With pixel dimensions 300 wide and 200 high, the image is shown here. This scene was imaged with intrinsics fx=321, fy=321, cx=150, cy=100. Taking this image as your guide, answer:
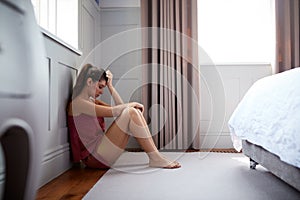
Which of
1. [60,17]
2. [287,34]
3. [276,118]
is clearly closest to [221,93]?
[287,34]

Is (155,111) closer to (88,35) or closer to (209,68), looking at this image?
(209,68)

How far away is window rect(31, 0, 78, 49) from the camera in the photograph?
226 centimetres

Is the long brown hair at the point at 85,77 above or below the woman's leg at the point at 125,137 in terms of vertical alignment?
above

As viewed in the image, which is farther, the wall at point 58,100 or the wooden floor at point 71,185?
the wall at point 58,100

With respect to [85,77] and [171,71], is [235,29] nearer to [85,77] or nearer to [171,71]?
[171,71]

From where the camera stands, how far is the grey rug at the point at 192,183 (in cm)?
149

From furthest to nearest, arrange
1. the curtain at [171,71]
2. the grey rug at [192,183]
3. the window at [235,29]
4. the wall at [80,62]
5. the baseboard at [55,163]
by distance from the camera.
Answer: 1. the window at [235,29]
2. the curtain at [171,71]
3. the wall at [80,62]
4. the baseboard at [55,163]
5. the grey rug at [192,183]

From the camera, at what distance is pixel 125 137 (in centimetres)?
219

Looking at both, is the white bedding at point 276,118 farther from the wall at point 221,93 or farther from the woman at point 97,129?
the wall at point 221,93

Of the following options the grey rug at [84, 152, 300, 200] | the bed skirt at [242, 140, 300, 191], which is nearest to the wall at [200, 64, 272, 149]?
the grey rug at [84, 152, 300, 200]

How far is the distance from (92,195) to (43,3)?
1445mm

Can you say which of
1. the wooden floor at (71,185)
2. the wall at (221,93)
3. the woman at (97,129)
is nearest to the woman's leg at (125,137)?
the woman at (97,129)

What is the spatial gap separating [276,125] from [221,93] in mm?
2062

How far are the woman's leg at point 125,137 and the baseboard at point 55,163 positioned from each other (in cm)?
24
